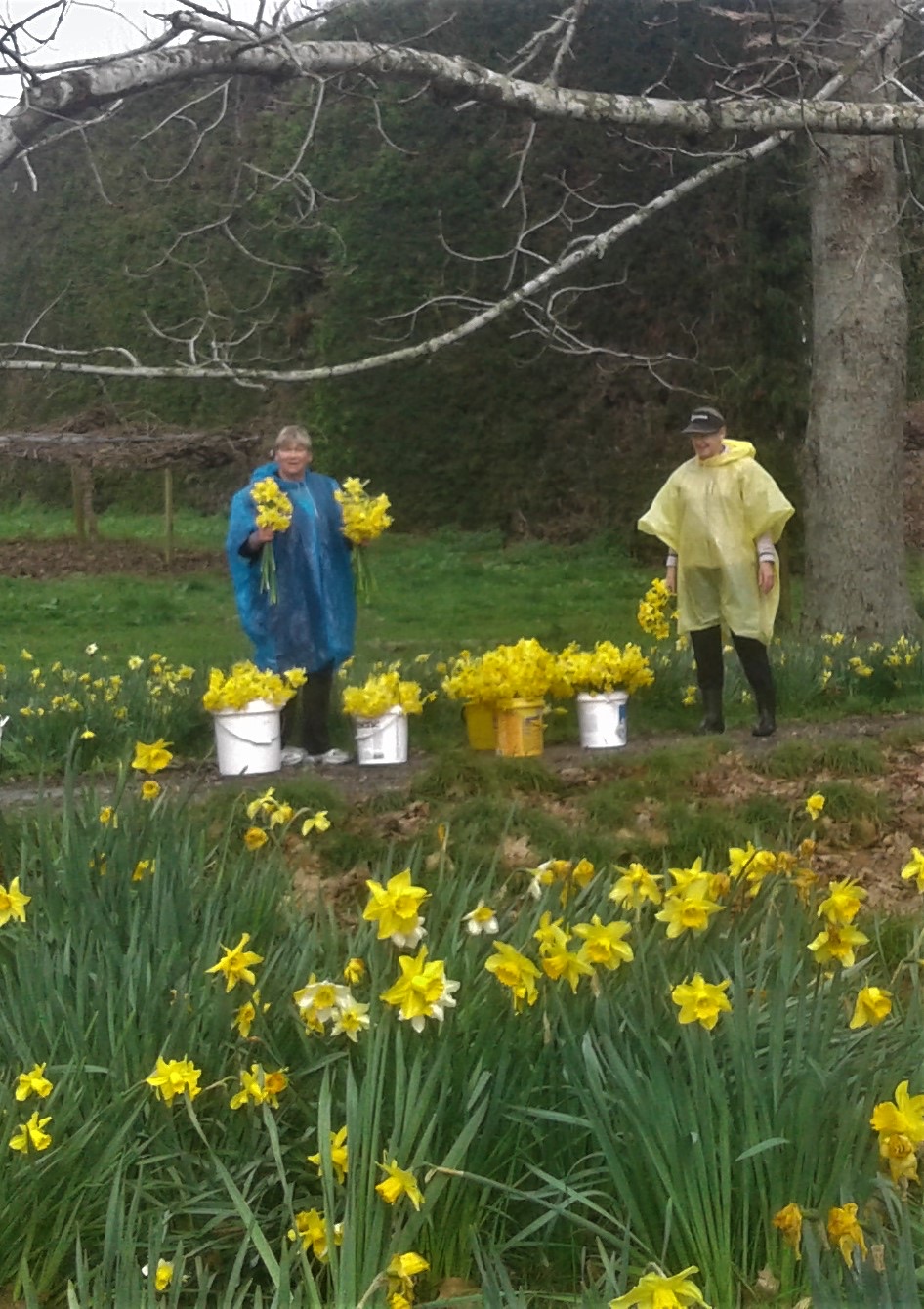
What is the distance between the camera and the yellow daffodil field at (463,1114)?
6.35 ft

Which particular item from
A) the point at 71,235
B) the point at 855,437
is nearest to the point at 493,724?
the point at 855,437

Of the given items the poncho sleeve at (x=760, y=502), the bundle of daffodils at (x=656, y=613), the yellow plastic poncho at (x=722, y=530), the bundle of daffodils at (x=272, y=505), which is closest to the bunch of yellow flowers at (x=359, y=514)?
the bundle of daffodils at (x=272, y=505)

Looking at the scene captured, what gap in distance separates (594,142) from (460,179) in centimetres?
125

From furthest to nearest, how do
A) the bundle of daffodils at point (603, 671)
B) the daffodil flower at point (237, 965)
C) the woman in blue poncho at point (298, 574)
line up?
1. the bundle of daffodils at point (603, 671)
2. the woman in blue poncho at point (298, 574)
3. the daffodil flower at point (237, 965)

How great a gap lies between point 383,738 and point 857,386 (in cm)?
346

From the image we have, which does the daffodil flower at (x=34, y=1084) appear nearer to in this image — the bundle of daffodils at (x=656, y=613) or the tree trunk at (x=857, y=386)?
the bundle of daffodils at (x=656, y=613)

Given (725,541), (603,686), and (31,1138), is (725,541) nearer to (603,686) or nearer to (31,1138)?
(603,686)

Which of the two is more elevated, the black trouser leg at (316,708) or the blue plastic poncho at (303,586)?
the blue plastic poncho at (303,586)

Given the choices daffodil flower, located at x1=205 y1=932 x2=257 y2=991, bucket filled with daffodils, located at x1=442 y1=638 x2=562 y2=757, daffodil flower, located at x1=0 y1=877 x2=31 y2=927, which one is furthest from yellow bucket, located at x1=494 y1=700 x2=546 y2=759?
daffodil flower, located at x1=205 y1=932 x2=257 y2=991

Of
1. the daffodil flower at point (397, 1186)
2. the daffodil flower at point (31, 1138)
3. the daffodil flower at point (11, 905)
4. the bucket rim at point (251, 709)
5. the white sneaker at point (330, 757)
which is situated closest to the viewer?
the daffodil flower at point (397, 1186)

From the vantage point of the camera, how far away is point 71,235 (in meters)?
15.0

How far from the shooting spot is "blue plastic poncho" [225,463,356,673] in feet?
20.7

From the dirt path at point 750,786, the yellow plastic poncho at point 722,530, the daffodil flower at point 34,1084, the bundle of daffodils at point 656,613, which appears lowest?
the dirt path at point 750,786

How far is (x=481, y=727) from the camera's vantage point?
6590mm
